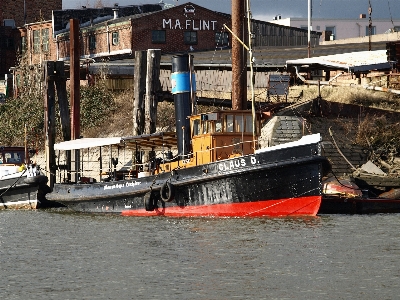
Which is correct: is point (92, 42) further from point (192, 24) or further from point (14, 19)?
point (14, 19)

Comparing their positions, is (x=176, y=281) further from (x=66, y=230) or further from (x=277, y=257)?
(x=66, y=230)

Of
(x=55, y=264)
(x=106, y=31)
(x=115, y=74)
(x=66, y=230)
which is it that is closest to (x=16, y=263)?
(x=55, y=264)

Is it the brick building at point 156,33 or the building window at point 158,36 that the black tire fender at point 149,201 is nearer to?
the brick building at point 156,33

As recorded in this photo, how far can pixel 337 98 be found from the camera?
4484 centimetres

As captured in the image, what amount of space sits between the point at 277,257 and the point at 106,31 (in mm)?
43642

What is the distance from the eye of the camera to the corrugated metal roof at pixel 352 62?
44812 millimetres

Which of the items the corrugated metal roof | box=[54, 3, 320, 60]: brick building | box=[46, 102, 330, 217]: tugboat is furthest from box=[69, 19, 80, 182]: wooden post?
box=[54, 3, 320, 60]: brick building

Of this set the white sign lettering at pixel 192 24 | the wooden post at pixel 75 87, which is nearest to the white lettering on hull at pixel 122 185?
Answer: the wooden post at pixel 75 87

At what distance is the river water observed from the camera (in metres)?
19.0

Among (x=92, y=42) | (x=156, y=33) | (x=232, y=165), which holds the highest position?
(x=156, y=33)

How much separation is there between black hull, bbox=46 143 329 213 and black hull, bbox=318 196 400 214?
6.43 feet

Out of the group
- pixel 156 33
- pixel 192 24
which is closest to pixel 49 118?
pixel 156 33

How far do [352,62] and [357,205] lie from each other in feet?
51.3

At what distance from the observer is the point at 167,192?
31078 mm
